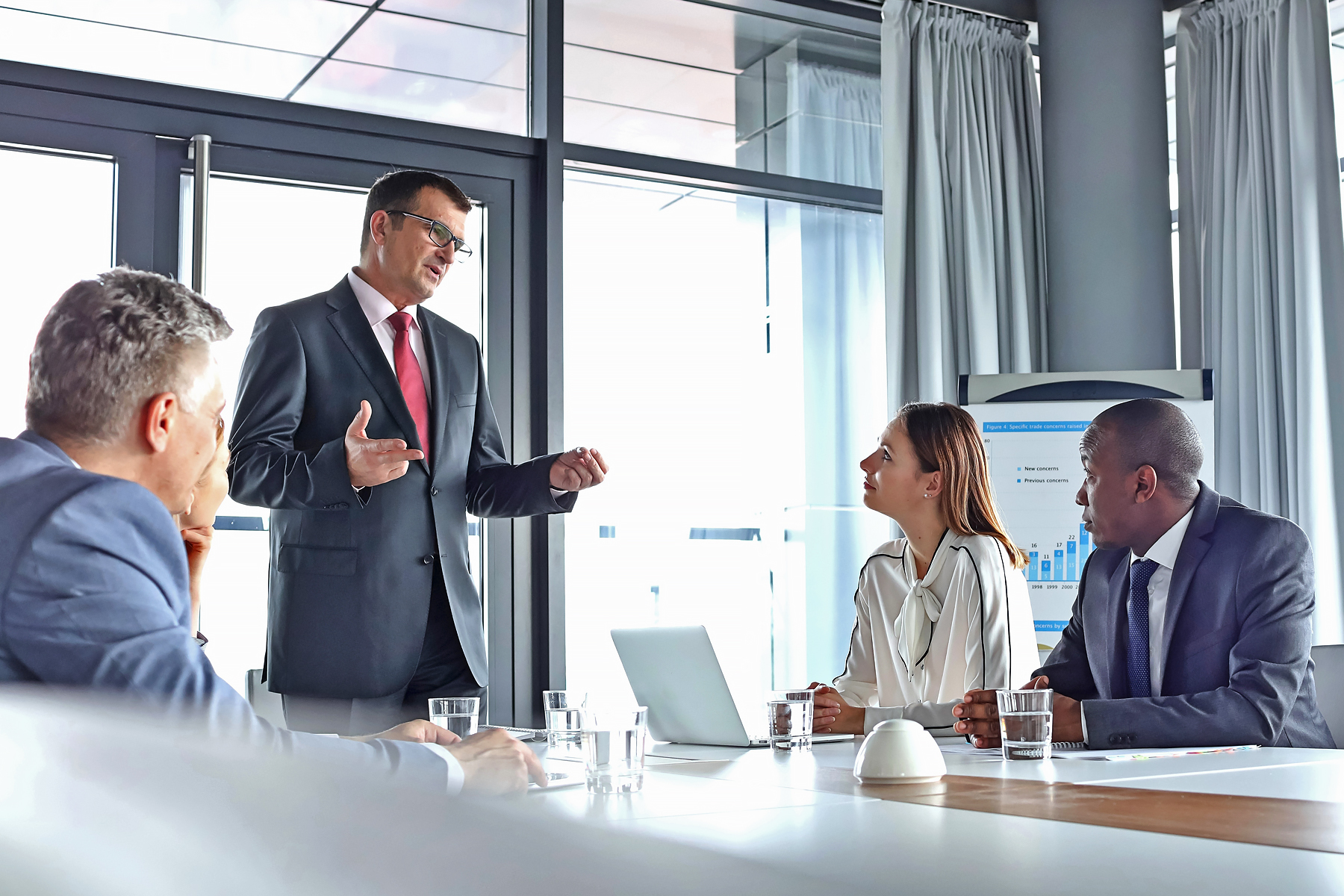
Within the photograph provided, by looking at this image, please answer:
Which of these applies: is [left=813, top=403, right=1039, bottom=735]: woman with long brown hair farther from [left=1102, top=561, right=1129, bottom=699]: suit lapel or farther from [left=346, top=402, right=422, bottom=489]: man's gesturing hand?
[left=346, top=402, right=422, bottom=489]: man's gesturing hand

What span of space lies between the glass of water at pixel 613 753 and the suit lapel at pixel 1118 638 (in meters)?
1.18

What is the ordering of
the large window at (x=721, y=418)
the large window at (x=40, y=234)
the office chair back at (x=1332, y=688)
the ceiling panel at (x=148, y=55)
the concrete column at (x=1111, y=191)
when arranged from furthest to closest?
the concrete column at (x=1111, y=191), the large window at (x=721, y=418), the ceiling panel at (x=148, y=55), the large window at (x=40, y=234), the office chair back at (x=1332, y=688)

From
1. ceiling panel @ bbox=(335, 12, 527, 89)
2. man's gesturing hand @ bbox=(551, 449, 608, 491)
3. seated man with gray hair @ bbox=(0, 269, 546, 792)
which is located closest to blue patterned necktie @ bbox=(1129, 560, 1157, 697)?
man's gesturing hand @ bbox=(551, 449, 608, 491)

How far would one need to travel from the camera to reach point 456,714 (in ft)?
5.68

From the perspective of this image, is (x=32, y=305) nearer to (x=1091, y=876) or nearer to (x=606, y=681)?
(x=606, y=681)

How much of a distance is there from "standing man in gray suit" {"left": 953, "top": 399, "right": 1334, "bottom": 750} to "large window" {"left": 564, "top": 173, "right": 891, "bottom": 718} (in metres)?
1.82

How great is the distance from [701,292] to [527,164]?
73 cm

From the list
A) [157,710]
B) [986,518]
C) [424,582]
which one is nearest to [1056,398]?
[986,518]

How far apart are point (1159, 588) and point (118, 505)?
1793 mm

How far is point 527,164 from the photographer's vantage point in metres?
3.96

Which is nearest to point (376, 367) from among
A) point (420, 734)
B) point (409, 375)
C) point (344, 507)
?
point (409, 375)

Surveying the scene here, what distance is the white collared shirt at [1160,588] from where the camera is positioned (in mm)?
2098

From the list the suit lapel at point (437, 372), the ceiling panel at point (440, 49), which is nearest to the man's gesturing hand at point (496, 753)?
the suit lapel at point (437, 372)

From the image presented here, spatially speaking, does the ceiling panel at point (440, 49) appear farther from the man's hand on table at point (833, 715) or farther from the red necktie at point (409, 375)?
the man's hand on table at point (833, 715)
